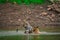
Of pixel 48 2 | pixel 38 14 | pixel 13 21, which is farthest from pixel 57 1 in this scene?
pixel 13 21

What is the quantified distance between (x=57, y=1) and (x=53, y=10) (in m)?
2.29

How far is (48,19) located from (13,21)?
4.17 m

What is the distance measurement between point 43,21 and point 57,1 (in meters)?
5.27

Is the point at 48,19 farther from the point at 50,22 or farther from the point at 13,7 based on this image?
the point at 13,7

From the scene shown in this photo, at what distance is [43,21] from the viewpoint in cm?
4206

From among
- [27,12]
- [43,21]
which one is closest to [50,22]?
[43,21]

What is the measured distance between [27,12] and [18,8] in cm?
134

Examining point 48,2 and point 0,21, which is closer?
point 0,21

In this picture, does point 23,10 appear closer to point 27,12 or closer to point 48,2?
point 27,12

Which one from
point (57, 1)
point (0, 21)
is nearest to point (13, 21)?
point (0, 21)

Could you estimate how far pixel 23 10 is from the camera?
4422cm

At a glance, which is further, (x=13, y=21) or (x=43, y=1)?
(x=43, y=1)

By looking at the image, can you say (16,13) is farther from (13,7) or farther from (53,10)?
(53,10)

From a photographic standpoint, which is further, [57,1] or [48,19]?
[57,1]
